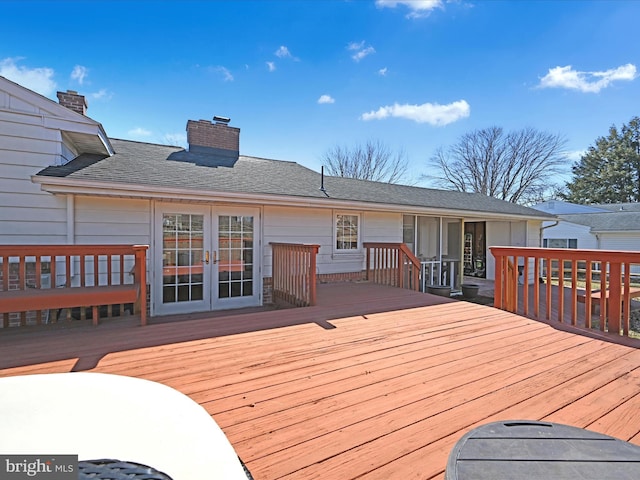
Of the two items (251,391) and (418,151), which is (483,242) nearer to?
(251,391)

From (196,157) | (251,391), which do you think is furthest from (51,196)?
(251,391)

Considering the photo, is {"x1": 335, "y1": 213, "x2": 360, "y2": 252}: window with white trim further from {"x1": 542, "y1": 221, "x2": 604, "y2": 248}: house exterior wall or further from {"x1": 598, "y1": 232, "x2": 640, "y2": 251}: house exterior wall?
{"x1": 598, "y1": 232, "x2": 640, "y2": 251}: house exterior wall

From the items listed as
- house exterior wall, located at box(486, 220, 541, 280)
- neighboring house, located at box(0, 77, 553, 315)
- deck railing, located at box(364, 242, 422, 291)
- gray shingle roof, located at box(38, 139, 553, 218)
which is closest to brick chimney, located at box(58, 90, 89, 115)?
neighboring house, located at box(0, 77, 553, 315)

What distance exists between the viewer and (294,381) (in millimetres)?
2395

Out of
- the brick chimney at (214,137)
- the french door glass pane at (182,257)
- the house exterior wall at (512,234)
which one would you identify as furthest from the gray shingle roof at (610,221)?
the french door glass pane at (182,257)

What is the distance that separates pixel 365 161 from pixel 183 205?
19.4 meters

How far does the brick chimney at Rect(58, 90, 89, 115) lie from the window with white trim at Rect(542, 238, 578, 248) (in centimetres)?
2157

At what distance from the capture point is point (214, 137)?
8.37 m

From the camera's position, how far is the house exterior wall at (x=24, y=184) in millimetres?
4590

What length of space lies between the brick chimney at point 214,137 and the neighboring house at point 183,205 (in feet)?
0.08

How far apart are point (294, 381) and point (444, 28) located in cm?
944

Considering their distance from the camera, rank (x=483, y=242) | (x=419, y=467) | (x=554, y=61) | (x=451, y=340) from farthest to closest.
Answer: (x=483, y=242), (x=554, y=61), (x=451, y=340), (x=419, y=467)

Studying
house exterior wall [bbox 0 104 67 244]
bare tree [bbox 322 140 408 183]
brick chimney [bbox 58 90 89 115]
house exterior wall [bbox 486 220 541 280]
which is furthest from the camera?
bare tree [bbox 322 140 408 183]

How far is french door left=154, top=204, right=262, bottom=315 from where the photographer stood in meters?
5.58
